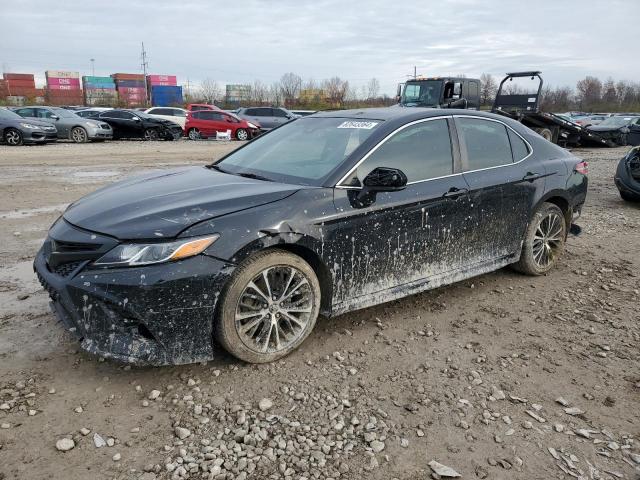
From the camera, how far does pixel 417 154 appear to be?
4004 mm

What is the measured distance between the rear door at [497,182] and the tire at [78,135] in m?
19.2

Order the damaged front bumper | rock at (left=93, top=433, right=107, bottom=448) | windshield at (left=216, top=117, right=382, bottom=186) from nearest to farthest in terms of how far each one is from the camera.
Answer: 1. rock at (left=93, top=433, right=107, bottom=448)
2. the damaged front bumper
3. windshield at (left=216, top=117, right=382, bottom=186)

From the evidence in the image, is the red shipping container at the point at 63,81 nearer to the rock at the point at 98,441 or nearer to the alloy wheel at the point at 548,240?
the alloy wheel at the point at 548,240

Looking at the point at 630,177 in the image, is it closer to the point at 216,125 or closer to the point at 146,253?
the point at 146,253

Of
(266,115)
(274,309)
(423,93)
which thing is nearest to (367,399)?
(274,309)

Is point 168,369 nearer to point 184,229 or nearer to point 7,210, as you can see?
point 184,229

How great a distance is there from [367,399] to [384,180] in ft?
4.71

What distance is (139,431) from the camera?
2658 millimetres

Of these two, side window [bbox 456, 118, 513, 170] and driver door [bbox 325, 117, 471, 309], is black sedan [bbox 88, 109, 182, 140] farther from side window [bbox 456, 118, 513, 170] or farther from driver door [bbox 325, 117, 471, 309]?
driver door [bbox 325, 117, 471, 309]

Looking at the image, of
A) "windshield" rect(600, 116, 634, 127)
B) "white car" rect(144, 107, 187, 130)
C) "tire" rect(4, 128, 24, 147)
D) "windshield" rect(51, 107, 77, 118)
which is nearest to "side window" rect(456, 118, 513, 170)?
"tire" rect(4, 128, 24, 147)

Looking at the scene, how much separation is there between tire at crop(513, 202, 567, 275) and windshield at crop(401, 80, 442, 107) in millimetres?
12616

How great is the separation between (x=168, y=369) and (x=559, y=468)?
7.46 feet

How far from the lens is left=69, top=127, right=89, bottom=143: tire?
20.0 meters

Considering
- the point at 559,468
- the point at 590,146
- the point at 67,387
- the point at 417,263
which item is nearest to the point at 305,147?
the point at 417,263
